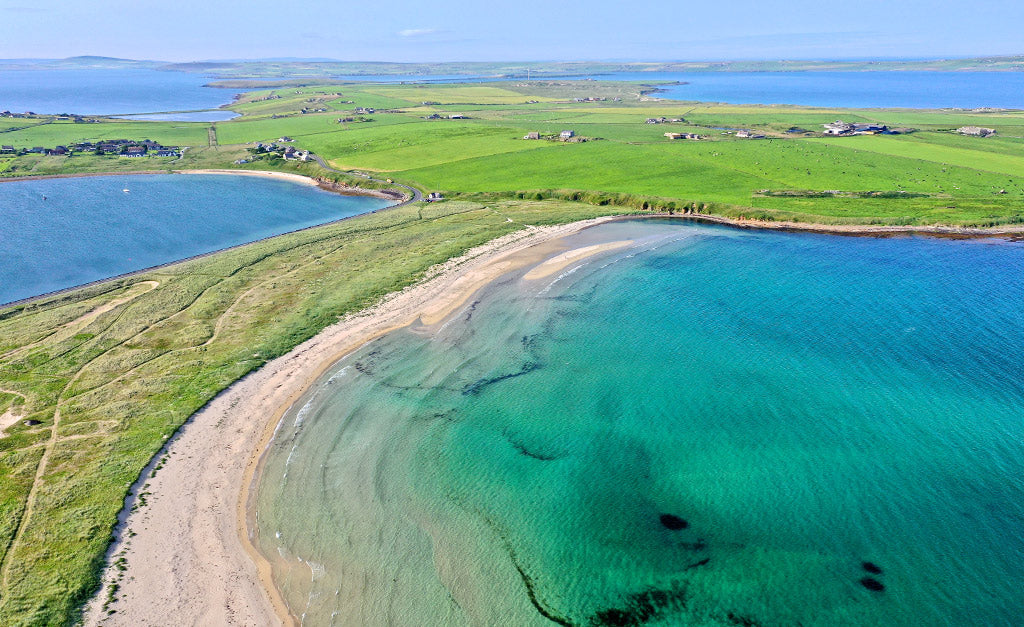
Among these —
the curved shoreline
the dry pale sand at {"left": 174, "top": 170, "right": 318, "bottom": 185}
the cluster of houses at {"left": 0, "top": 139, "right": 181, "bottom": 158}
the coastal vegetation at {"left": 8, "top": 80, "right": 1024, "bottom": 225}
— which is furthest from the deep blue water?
the cluster of houses at {"left": 0, "top": 139, "right": 181, "bottom": 158}

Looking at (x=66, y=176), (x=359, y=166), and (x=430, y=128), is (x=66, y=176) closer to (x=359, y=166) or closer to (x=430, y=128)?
(x=359, y=166)

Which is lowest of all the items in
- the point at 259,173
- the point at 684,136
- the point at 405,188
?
the point at 405,188

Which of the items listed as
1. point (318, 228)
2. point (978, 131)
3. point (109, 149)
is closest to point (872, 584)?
point (318, 228)

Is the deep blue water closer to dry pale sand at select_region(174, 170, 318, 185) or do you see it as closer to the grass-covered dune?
dry pale sand at select_region(174, 170, 318, 185)

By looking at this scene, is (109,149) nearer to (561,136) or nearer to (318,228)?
(318,228)

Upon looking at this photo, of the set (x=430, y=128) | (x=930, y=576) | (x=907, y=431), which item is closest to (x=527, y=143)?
(x=430, y=128)

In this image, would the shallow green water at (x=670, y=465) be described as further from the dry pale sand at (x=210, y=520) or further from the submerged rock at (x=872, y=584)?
the dry pale sand at (x=210, y=520)
